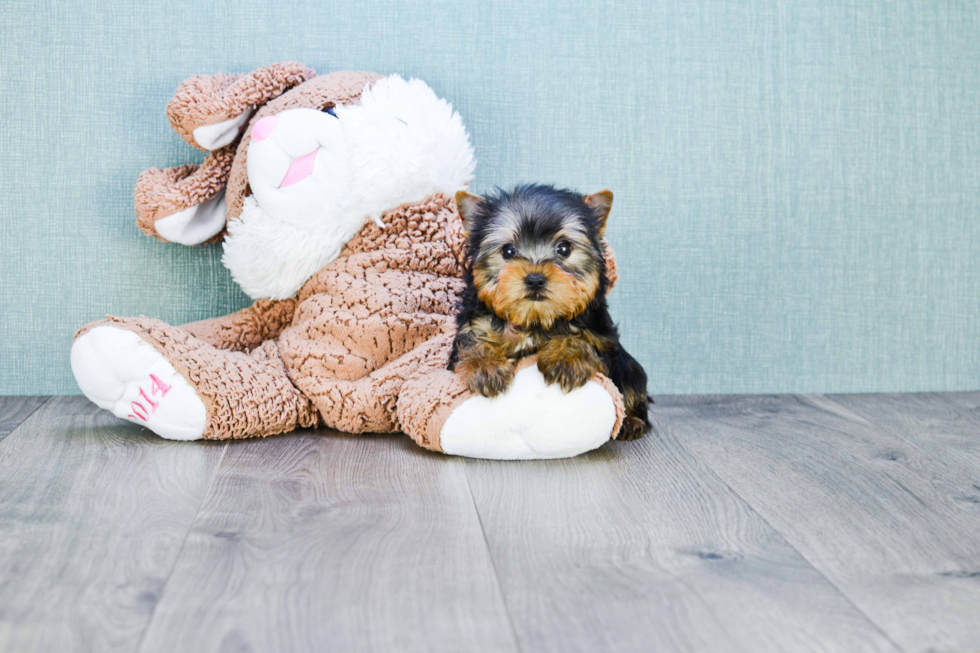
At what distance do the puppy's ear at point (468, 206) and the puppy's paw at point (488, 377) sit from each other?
0.29 m

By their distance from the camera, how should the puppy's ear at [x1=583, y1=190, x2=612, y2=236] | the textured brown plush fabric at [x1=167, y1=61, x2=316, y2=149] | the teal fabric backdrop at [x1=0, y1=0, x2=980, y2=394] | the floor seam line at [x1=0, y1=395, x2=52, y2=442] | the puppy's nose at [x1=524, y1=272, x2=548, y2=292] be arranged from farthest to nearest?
the teal fabric backdrop at [x1=0, y1=0, x2=980, y2=394] → the textured brown plush fabric at [x1=167, y1=61, x2=316, y2=149] → the floor seam line at [x1=0, y1=395, x2=52, y2=442] → the puppy's ear at [x1=583, y1=190, x2=612, y2=236] → the puppy's nose at [x1=524, y1=272, x2=548, y2=292]

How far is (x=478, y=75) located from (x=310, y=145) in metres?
0.63

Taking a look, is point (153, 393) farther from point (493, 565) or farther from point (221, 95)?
point (493, 565)

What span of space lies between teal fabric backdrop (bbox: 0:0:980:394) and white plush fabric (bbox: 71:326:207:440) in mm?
538

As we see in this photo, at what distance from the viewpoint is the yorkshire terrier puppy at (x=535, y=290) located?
1.59m

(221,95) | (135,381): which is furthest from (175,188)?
(135,381)

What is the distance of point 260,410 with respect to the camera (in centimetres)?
184

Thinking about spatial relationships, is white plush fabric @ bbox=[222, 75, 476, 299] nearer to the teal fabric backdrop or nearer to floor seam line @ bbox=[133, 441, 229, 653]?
the teal fabric backdrop

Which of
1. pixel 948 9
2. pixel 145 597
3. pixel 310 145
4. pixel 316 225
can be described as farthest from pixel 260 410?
pixel 948 9

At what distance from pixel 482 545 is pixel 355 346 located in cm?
80

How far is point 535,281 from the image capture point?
156cm

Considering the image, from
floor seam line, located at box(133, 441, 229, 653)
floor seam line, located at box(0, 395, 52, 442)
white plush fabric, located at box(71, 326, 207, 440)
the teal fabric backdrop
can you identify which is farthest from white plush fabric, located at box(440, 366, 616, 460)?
floor seam line, located at box(0, 395, 52, 442)

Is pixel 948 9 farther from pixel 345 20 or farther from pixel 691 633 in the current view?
pixel 691 633

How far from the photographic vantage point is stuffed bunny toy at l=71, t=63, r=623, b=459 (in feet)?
5.79
